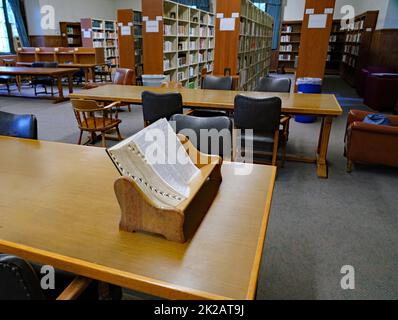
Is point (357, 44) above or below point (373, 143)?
above

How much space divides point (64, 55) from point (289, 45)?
901 cm

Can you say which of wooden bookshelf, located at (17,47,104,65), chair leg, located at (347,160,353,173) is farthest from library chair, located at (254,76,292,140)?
wooden bookshelf, located at (17,47,104,65)

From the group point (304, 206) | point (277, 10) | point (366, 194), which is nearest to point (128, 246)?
point (304, 206)

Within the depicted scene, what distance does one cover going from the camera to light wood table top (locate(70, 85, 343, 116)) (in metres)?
3.00

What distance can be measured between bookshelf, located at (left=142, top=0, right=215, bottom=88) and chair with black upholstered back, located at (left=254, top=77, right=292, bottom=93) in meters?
2.26

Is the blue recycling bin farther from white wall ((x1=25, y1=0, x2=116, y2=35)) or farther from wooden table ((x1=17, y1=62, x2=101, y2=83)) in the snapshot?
white wall ((x1=25, y1=0, x2=116, y2=35))

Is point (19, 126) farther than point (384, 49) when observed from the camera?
No

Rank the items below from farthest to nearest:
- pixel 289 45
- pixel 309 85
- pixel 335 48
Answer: pixel 289 45, pixel 335 48, pixel 309 85

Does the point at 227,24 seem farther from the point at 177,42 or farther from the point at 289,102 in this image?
the point at 289,102

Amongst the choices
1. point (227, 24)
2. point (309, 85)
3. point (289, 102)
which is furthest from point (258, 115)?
point (227, 24)

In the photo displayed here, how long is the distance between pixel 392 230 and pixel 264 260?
1089 millimetres

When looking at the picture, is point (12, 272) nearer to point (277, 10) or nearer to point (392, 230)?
point (392, 230)

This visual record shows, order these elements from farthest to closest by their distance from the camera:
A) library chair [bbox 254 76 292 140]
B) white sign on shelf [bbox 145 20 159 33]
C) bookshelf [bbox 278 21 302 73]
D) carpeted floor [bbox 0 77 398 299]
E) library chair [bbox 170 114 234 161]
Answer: bookshelf [bbox 278 21 302 73] → white sign on shelf [bbox 145 20 159 33] → library chair [bbox 254 76 292 140] → library chair [bbox 170 114 234 161] → carpeted floor [bbox 0 77 398 299]

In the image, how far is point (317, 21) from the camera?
5.04m
